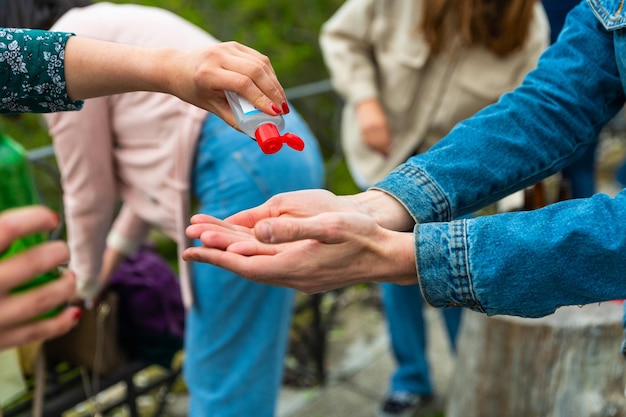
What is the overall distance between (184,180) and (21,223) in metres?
1.10

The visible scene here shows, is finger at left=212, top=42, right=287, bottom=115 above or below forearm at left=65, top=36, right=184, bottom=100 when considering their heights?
above

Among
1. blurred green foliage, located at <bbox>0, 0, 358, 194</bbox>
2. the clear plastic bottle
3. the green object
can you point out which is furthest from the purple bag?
blurred green foliage, located at <bbox>0, 0, 358, 194</bbox>

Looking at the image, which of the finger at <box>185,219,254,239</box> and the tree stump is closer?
the finger at <box>185,219,254,239</box>

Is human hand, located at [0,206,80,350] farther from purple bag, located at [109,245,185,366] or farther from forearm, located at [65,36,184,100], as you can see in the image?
purple bag, located at [109,245,185,366]

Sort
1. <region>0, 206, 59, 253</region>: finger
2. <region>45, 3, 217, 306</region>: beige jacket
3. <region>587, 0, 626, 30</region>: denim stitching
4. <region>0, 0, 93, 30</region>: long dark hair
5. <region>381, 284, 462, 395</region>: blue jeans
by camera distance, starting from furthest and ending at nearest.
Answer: <region>381, 284, 462, 395</region>: blue jeans
<region>45, 3, 217, 306</region>: beige jacket
<region>0, 0, 93, 30</region>: long dark hair
<region>587, 0, 626, 30</region>: denim stitching
<region>0, 206, 59, 253</region>: finger

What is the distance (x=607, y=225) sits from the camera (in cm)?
117

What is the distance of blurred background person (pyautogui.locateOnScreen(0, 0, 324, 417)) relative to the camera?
1.96 m

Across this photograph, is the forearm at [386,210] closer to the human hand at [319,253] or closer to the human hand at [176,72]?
the human hand at [319,253]

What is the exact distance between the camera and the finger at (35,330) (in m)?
0.99

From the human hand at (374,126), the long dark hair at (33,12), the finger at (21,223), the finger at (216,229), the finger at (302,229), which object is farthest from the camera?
the human hand at (374,126)

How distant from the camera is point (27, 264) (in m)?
0.94

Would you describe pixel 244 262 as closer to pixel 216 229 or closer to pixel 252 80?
pixel 216 229

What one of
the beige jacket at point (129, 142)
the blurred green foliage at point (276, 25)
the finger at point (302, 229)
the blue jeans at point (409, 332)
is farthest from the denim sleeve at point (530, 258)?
the blurred green foliage at point (276, 25)

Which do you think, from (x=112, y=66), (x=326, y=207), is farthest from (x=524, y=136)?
(x=112, y=66)
